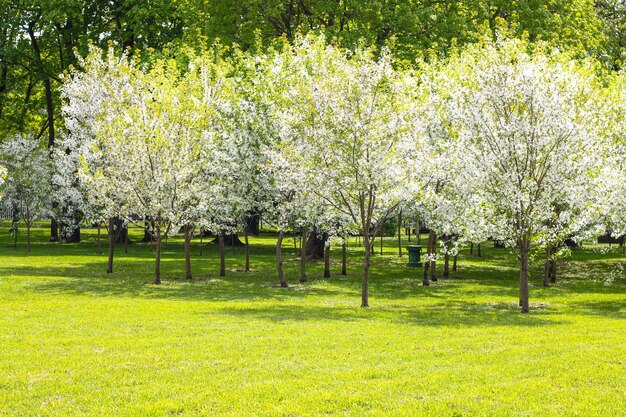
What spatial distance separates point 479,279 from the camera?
36.3 metres

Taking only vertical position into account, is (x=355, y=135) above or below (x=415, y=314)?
above

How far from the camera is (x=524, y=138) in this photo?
21.3 meters

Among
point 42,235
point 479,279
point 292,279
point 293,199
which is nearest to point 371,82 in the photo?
point 293,199

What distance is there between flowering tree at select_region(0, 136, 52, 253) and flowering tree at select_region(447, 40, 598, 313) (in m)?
32.6

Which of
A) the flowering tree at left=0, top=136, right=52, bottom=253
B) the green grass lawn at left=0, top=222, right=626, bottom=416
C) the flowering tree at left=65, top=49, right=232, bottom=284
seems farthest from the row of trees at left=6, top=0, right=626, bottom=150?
the green grass lawn at left=0, top=222, right=626, bottom=416

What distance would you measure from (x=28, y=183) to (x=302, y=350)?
36.1m

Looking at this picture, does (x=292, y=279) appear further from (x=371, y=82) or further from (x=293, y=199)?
(x=371, y=82)

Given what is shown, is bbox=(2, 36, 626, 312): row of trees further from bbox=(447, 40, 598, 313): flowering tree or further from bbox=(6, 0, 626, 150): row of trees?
bbox=(6, 0, 626, 150): row of trees

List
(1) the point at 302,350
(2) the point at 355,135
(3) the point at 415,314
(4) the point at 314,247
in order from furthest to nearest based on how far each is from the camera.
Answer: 1. (4) the point at 314,247
2. (3) the point at 415,314
3. (2) the point at 355,135
4. (1) the point at 302,350

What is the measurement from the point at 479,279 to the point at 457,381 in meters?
24.8

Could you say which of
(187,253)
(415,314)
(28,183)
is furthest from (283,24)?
(415,314)

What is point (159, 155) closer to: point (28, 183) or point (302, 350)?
point (302, 350)

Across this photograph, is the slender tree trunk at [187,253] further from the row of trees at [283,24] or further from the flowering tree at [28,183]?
the flowering tree at [28,183]

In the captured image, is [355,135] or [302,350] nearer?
[302,350]
